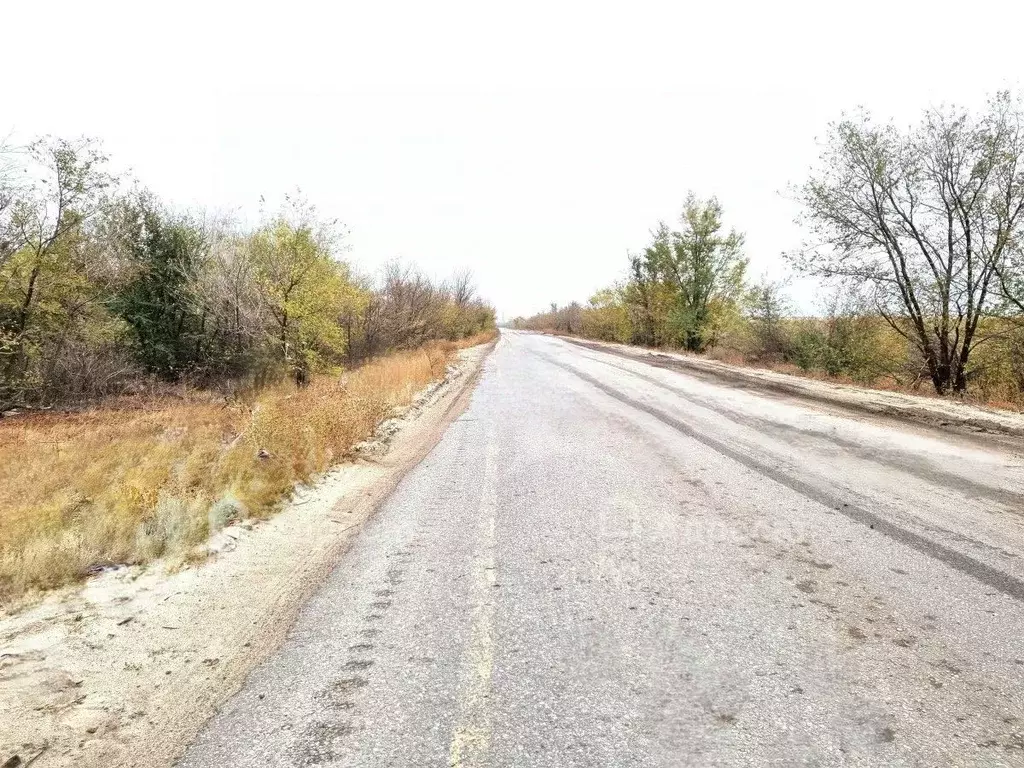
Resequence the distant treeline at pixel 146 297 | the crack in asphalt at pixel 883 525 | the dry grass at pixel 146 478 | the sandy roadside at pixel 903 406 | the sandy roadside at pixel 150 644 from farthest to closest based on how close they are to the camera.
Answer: the distant treeline at pixel 146 297 → the sandy roadside at pixel 903 406 → the dry grass at pixel 146 478 → the crack in asphalt at pixel 883 525 → the sandy roadside at pixel 150 644

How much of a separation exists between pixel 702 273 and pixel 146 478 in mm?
31271

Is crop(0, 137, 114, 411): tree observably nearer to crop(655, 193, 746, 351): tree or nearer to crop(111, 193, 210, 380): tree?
crop(111, 193, 210, 380): tree

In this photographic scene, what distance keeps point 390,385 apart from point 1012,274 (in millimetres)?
14756

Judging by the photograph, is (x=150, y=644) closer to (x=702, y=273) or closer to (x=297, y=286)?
(x=297, y=286)

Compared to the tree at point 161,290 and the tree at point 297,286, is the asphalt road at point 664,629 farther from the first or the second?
the tree at point 161,290

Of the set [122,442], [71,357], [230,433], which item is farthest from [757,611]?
[71,357]

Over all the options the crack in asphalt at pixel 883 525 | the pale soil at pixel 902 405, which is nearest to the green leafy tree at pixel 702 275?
the pale soil at pixel 902 405

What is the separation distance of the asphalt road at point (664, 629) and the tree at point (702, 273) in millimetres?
27023

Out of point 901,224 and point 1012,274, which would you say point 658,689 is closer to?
point 1012,274

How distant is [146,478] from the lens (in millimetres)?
5879

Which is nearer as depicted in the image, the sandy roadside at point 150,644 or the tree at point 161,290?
the sandy roadside at point 150,644

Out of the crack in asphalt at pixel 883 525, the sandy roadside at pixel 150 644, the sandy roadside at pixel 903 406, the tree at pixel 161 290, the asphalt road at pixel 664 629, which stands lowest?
the sandy roadside at pixel 150 644

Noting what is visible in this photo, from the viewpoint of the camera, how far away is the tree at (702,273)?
31125 millimetres

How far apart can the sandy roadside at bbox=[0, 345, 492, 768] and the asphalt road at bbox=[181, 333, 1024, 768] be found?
0.23 metres
